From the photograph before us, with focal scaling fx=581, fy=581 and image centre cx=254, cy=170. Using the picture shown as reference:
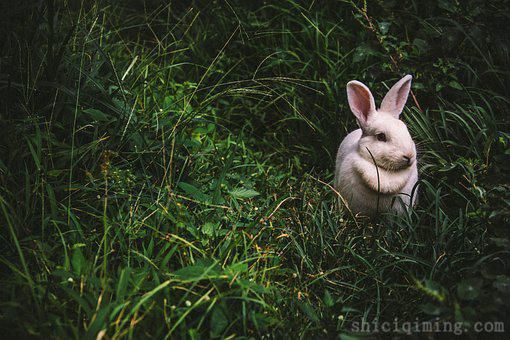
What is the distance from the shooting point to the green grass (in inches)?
94.0

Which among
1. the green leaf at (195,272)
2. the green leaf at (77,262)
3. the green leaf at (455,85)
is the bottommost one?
the green leaf at (195,272)

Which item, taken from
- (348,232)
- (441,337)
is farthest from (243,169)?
(441,337)

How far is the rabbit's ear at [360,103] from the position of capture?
3.34 meters

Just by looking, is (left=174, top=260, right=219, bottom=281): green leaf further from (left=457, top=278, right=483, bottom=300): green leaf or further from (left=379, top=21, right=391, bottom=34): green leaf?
(left=379, top=21, right=391, bottom=34): green leaf

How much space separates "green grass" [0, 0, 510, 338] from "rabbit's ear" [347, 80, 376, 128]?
0.37 m

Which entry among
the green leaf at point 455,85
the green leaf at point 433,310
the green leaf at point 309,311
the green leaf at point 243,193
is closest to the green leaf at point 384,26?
the green leaf at point 455,85

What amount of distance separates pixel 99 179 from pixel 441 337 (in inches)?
71.5

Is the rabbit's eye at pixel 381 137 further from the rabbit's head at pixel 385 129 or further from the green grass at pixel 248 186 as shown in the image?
the green grass at pixel 248 186

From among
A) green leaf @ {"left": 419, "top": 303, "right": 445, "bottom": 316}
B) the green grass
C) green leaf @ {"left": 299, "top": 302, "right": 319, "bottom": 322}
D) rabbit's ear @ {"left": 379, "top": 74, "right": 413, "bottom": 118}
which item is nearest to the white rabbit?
rabbit's ear @ {"left": 379, "top": 74, "right": 413, "bottom": 118}

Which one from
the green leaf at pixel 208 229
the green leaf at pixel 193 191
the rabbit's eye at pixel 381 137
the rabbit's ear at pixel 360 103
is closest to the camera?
the green leaf at pixel 208 229

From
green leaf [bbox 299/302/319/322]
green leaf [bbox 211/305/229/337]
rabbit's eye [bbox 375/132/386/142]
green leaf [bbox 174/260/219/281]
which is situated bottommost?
green leaf [bbox 299/302/319/322]

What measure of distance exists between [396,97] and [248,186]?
3.33 ft

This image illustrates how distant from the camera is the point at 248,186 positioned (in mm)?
3537

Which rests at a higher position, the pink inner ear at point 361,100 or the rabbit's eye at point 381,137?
the pink inner ear at point 361,100
